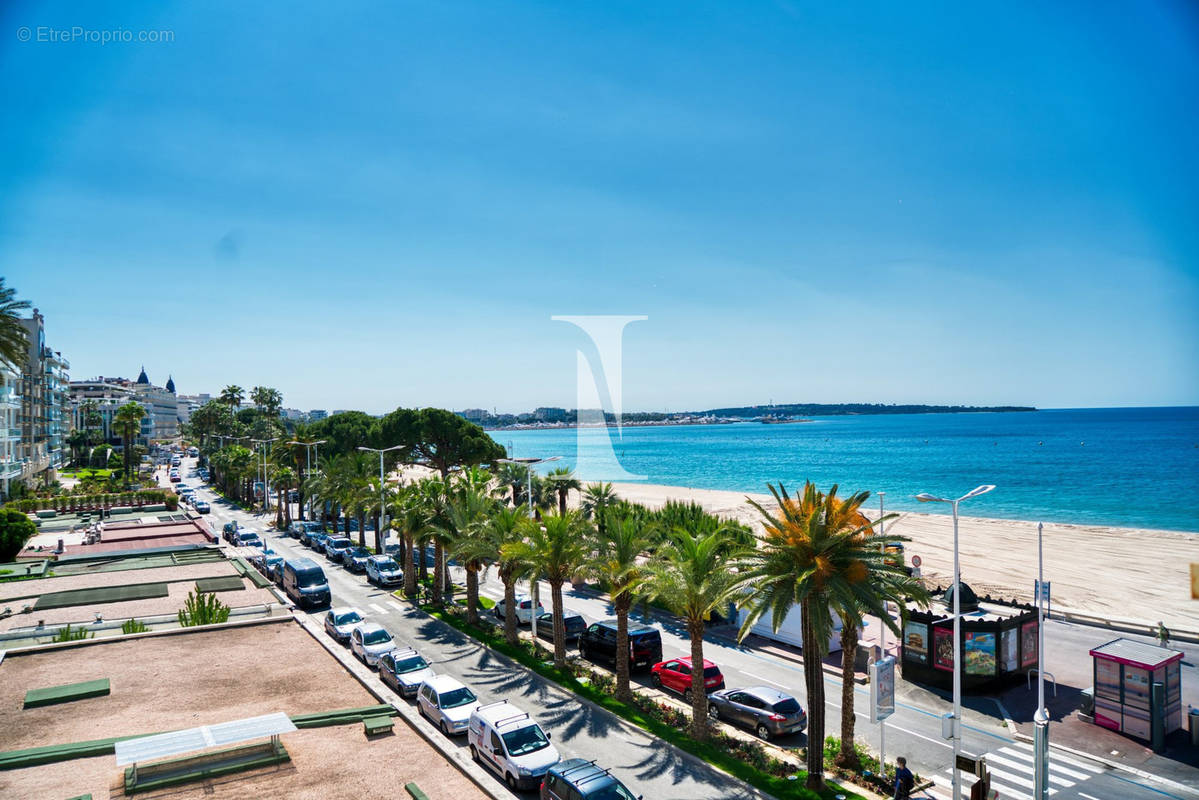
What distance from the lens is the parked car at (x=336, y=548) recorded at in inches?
1893

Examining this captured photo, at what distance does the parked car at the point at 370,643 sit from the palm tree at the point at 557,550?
20.9ft

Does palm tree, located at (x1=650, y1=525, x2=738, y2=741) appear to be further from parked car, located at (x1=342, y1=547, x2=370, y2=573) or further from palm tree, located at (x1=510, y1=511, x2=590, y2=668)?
parked car, located at (x1=342, y1=547, x2=370, y2=573)

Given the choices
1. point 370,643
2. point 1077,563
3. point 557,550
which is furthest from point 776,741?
point 1077,563

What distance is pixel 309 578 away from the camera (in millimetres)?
36406

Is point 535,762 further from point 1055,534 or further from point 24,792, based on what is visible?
point 1055,534

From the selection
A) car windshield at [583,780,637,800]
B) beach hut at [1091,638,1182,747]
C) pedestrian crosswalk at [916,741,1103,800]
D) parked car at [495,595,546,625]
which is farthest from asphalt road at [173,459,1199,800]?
parked car at [495,595,546,625]

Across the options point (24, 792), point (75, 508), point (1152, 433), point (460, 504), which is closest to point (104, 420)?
point (75, 508)

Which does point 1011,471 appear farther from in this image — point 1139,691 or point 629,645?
point 629,645

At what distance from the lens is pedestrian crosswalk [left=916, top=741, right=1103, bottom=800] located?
16.6 m

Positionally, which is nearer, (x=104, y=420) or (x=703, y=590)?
(x=703, y=590)

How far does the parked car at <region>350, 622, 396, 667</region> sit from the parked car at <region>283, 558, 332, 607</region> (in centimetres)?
873

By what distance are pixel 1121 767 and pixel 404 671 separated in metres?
20.9

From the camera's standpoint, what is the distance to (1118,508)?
3029 inches

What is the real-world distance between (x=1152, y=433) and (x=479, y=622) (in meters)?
227
